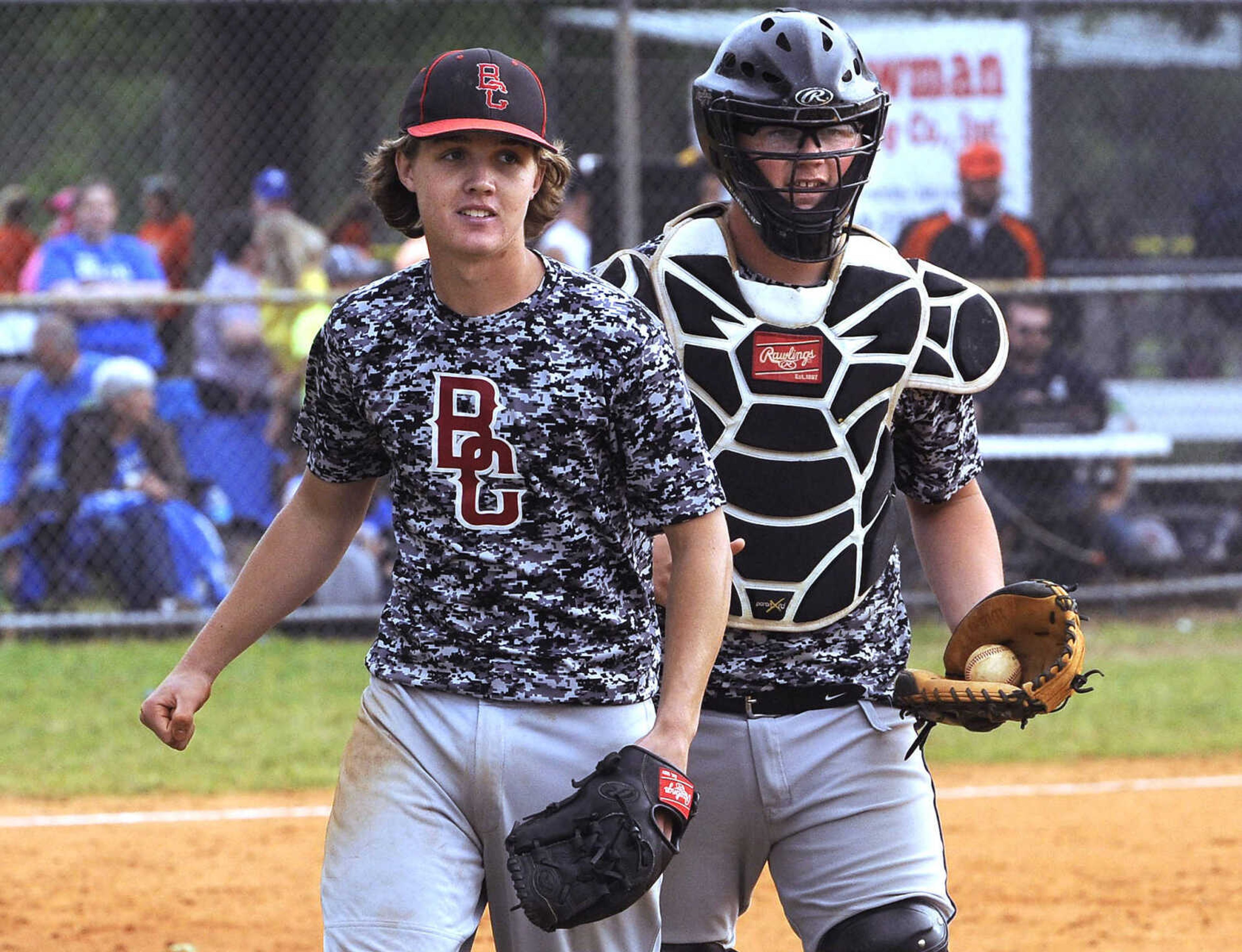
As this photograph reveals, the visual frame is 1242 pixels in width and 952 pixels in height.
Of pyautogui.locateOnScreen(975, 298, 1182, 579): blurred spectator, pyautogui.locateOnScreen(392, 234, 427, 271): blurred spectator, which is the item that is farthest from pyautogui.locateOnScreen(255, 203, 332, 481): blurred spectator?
pyautogui.locateOnScreen(975, 298, 1182, 579): blurred spectator

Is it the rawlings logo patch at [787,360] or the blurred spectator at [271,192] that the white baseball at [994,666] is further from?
the blurred spectator at [271,192]

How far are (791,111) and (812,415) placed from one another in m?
0.57

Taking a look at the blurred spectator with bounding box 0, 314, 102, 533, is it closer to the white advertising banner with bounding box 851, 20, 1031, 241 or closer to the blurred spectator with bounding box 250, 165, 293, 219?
the blurred spectator with bounding box 250, 165, 293, 219

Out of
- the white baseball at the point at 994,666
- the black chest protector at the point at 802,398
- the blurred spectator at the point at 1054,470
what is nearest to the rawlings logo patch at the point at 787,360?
the black chest protector at the point at 802,398

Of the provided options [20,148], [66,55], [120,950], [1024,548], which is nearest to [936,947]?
[120,950]

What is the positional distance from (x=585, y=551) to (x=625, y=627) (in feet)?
0.49

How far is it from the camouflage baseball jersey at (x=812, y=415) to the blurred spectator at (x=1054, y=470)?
6156mm

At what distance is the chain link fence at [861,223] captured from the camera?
9.04 metres

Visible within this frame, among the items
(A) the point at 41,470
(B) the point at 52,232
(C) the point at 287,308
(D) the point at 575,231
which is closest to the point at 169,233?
(B) the point at 52,232

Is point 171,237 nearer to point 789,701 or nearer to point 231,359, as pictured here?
point 231,359

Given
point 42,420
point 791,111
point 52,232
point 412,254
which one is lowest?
point 42,420

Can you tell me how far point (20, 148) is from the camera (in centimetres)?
1800

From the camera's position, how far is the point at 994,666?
321 cm

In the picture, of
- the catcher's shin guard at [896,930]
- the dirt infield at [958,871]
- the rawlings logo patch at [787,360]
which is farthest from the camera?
the dirt infield at [958,871]
